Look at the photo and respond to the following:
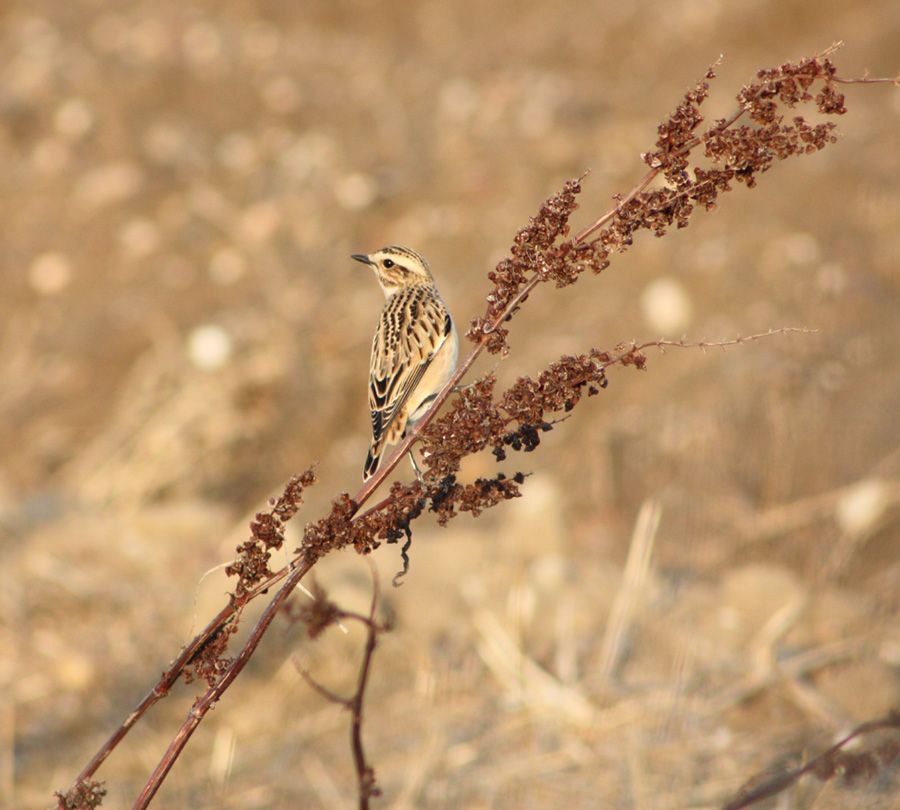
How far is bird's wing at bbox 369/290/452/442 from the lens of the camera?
4137 millimetres

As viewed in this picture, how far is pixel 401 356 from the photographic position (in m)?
4.25

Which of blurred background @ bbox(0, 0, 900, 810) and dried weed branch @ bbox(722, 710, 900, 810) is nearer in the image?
dried weed branch @ bbox(722, 710, 900, 810)

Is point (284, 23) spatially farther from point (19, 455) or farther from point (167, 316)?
point (19, 455)

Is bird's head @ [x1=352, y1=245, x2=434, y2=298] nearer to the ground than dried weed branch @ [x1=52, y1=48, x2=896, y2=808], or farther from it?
farther from it

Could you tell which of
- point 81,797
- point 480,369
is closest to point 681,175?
point 81,797

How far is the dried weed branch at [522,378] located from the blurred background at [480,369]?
0.85ft

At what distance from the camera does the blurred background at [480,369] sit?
5438 mm

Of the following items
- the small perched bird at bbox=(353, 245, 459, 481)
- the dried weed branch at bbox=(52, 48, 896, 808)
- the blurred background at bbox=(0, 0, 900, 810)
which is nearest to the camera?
the dried weed branch at bbox=(52, 48, 896, 808)

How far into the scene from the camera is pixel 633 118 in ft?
38.3

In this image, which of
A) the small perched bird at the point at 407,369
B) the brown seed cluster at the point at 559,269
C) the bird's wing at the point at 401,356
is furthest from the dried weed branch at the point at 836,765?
the bird's wing at the point at 401,356

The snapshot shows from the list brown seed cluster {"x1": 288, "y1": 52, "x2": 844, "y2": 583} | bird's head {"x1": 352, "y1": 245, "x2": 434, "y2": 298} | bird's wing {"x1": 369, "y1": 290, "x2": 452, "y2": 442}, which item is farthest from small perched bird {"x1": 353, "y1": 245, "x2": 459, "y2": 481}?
brown seed cluster {"x1": 288, "y1": 52, "x2": 844, "y2": 583}

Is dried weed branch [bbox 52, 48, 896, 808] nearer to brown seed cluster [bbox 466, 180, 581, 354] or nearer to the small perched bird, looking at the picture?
brown seed cluster [bbox 466, 180, 581, 354]

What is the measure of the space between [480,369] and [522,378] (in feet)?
8.38

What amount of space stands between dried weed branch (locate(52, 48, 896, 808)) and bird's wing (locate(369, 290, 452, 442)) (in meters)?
1.71
